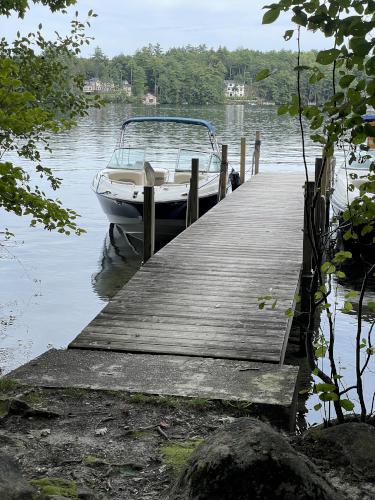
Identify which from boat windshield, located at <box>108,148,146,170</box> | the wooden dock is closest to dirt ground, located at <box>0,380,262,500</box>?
the wooden dock

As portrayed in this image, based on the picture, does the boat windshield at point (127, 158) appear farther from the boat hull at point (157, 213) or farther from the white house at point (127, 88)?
the white house at point (127, 88)

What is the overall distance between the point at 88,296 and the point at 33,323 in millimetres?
2056

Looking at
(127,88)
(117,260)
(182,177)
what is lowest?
(117,260)

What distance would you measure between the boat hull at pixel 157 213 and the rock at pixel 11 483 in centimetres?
1369

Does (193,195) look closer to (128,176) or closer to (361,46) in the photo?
(128,176)

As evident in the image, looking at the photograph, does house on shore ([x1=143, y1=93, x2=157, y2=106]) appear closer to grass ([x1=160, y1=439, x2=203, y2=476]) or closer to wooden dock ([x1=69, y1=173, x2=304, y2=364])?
wooden dock ([x1=69, y1=173, x2=304, y2=364])

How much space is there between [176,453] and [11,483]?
1.47 metres

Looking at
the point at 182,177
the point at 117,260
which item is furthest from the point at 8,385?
the point at 182,177

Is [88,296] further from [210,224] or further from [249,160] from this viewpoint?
[249,160]

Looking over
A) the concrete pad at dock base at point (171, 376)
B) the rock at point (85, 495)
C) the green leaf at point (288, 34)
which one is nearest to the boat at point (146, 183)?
the concrete pad at dock base at point (171, 376)

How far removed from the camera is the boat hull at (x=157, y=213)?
54.8ft

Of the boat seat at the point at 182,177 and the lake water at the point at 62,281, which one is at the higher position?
the boat seat at the point at 182,177

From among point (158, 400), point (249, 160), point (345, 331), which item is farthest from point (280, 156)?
point (158, 400)

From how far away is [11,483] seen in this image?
2.89 metres
